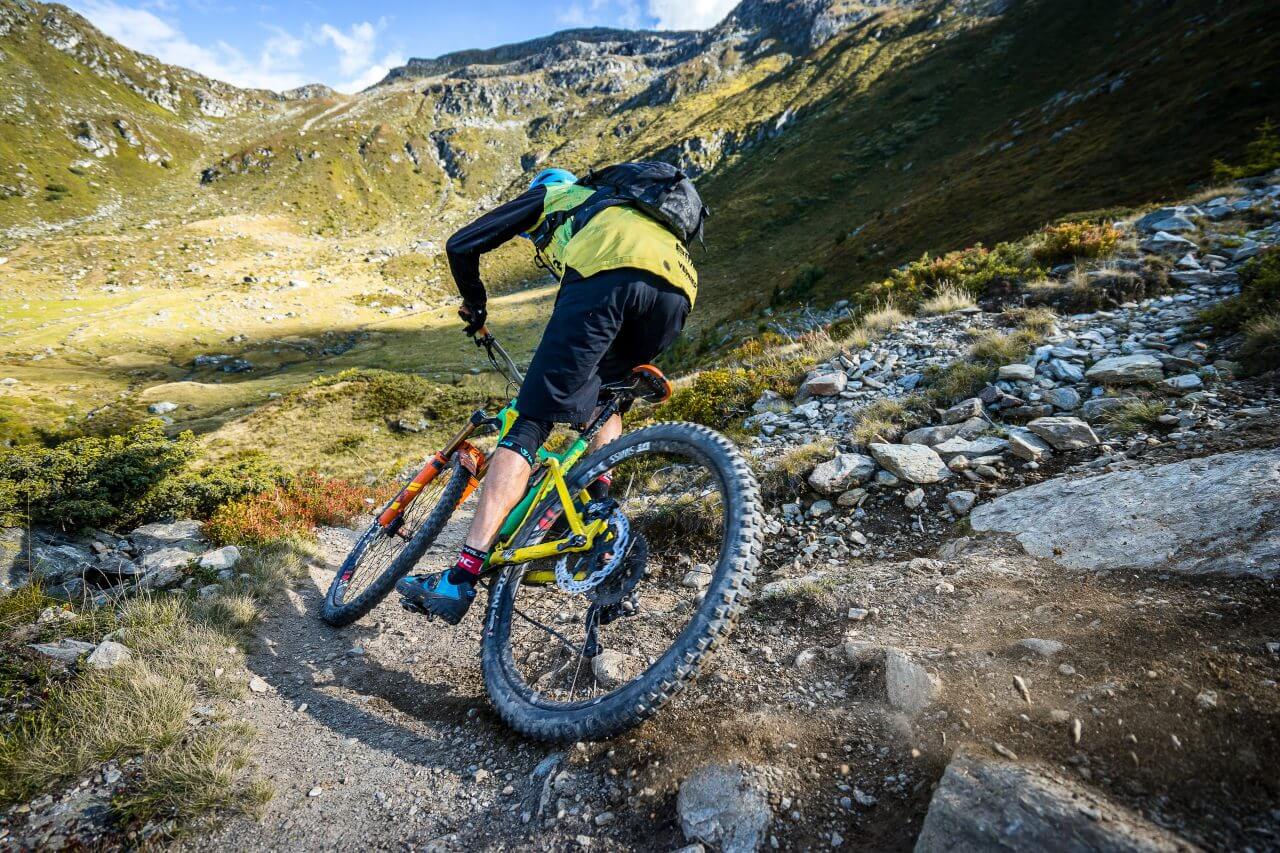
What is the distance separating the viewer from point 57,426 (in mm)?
15688

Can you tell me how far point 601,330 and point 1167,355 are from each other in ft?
20.3

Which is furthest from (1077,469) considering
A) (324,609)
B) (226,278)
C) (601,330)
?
(226,278)

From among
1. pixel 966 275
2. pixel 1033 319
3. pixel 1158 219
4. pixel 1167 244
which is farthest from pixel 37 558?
pixel 1158 219

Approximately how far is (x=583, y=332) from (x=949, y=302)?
8.57 m

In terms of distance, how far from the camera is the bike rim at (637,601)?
3011 mm

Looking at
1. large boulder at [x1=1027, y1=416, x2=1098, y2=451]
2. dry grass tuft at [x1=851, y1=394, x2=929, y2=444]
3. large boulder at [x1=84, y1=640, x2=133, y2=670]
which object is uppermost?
large boulder at [x1=84, y1=640, x2=133, y2=670]

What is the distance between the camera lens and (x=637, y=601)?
315cm

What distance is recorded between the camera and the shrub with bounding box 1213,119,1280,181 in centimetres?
1155

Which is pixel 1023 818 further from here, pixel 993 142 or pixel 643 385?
pixel 993 142

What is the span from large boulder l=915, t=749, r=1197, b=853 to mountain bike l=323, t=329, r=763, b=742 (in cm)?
99

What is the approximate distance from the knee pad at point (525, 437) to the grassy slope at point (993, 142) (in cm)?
1828

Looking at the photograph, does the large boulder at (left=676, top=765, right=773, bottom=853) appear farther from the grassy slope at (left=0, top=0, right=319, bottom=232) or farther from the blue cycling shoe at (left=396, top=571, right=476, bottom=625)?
the grassy slope at (left=0, top=0, right=319, bottom=232)

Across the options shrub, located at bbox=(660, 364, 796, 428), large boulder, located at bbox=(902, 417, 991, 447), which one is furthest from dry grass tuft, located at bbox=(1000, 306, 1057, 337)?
shrub, located at bbox=(660, 364, 796, 428)

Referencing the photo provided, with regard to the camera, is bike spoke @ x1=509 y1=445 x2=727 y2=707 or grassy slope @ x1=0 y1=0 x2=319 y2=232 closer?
bike spoke @ x1=509 y1=445 x2=727 y2=707
